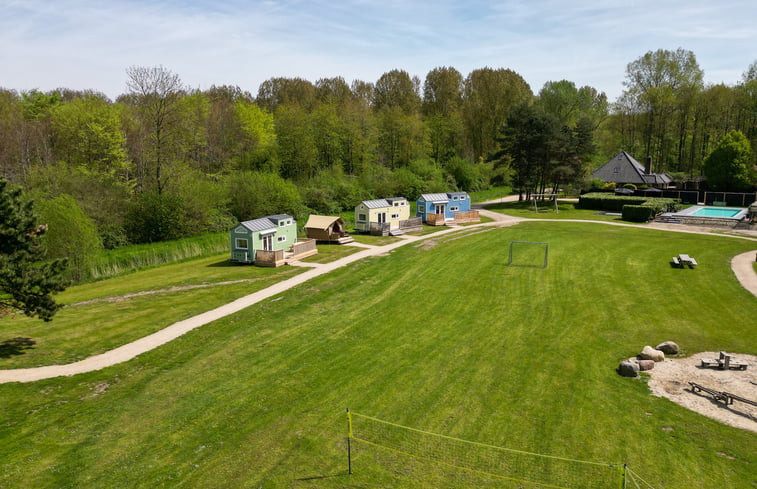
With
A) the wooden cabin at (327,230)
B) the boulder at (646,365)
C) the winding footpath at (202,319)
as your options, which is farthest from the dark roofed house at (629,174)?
the boulder at (646,365)

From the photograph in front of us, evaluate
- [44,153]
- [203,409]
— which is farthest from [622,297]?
[44,153]

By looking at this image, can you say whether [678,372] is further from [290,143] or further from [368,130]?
[368,130]

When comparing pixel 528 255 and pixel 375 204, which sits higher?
pixel 375 204

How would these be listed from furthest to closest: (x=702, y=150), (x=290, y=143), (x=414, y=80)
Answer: (x=414, y=80) → (x=702, y=150) → (x=290, y=143)

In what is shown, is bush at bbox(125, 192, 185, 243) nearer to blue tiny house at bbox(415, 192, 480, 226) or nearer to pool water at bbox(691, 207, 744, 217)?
blue tiny house at bbox(415, 192, 480, 226)

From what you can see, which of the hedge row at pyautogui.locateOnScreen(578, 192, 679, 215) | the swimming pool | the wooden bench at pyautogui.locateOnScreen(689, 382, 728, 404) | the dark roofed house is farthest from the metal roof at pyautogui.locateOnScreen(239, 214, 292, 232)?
the dark roofed house

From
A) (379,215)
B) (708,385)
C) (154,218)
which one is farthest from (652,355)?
(154,218)

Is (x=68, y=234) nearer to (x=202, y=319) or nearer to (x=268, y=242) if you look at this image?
(x=268, y=242)
